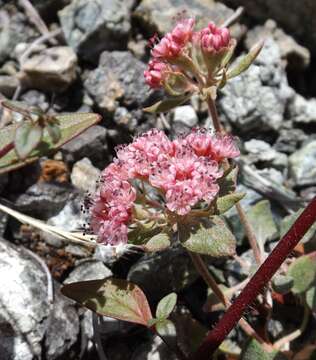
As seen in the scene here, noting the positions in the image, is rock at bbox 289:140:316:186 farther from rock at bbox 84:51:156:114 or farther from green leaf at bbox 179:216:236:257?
green leaf at bbox 179:216:236:257

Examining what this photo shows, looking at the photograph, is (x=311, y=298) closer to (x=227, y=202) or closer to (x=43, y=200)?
(x=227, y=202)

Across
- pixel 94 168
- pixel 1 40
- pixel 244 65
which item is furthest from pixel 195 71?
pixel 1 40

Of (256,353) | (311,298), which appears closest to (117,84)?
(311,298)

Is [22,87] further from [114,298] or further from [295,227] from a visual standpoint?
[295,227]

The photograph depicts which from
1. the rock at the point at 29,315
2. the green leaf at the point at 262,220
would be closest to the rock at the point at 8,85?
the rock at the point at 29,315

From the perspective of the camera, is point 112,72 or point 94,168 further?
point 112,72

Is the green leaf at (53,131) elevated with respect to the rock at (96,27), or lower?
elevated

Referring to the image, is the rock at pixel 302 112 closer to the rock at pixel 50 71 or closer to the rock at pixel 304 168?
the rock at pixel 304 168
